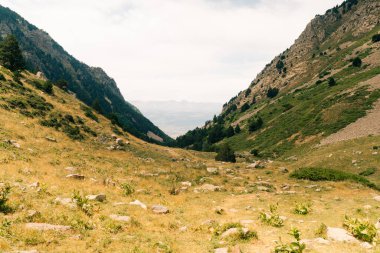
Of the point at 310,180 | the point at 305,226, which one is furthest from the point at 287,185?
the point at 305,226

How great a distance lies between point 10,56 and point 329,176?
234 feet

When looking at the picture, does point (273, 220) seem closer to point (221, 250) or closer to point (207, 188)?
point (221, 250)

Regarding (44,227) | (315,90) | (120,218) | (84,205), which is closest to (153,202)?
(120,218)

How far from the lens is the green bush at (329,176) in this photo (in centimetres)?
3017

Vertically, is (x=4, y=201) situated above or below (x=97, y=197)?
above

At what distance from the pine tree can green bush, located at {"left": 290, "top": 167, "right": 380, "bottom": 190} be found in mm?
67218

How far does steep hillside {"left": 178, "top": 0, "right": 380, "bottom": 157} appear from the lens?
71.0m

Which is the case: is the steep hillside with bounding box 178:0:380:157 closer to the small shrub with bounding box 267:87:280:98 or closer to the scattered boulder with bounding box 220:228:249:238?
the small shrub with bounding box 267:87:280:98

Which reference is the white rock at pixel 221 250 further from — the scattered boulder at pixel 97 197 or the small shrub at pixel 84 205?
the scattered boulder at pixel 97 197

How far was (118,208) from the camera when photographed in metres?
18.0

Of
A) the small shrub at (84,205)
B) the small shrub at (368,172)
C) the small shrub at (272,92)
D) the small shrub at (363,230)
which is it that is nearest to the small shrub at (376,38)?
the small shrub at (272,92)

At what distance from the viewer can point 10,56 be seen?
6775cm

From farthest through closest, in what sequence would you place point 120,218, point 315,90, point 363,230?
point 315,90
point 120,218
point 363,230

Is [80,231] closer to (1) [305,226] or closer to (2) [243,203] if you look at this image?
(1) [305,226]
